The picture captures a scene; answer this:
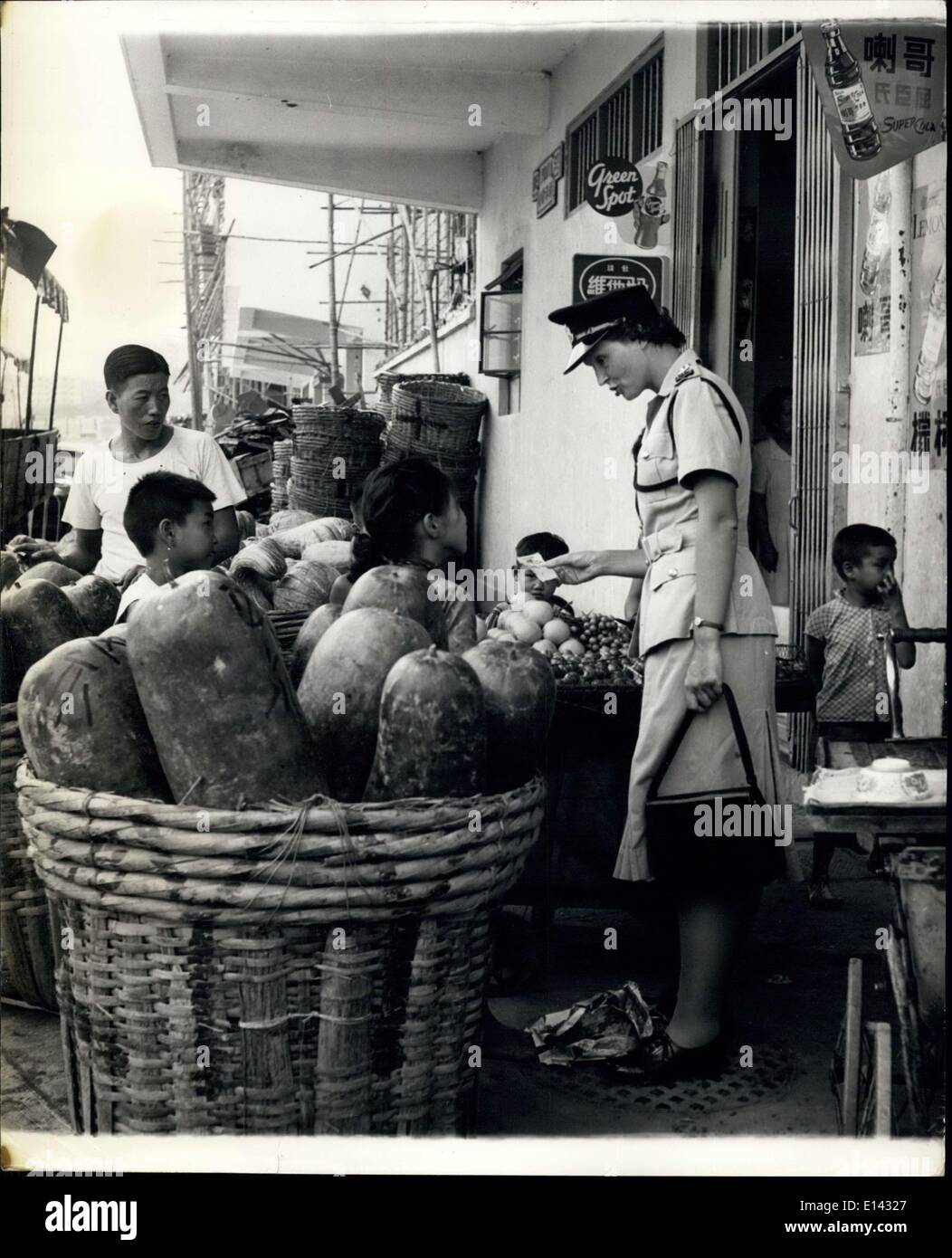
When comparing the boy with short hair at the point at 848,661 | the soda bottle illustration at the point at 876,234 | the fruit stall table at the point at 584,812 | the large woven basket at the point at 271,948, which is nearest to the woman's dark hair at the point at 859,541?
the boy with short hair at the point at 848,661

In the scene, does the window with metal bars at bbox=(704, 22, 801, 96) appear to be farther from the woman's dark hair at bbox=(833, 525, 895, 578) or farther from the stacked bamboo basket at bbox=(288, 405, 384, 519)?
the stacked bamboo basket at bbox=(288, 405, 384, 519)

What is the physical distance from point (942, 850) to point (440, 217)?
17.3 metres

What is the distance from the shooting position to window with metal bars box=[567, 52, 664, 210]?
7.48 m

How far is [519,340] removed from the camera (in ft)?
37.8

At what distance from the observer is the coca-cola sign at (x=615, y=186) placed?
705 cm

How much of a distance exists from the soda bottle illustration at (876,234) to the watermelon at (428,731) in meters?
3.01

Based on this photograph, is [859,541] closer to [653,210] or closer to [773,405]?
[773,405]

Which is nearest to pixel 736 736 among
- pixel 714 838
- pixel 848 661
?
pixel 714 838

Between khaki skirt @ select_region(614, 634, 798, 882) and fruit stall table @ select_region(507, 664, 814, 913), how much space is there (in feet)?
1.74

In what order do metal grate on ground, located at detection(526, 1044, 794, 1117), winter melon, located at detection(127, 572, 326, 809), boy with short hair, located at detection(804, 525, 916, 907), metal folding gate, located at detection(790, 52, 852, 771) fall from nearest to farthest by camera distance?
winter melon, located at detection(127, 572, 326, 809)
metal grate on ground, located at detection(526, 1044, 794, 1117)
boy with short hair, located at detection(804, 525, 916, 907)
metal folding gate, located at detection(790, 52, 852, 771)

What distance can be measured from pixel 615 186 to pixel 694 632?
440cm

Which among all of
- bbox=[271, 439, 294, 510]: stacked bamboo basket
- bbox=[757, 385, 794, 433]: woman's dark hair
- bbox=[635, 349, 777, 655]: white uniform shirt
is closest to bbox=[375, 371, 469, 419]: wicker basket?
bbox=[271, 439, 294, 510]: stacked bamboo basket

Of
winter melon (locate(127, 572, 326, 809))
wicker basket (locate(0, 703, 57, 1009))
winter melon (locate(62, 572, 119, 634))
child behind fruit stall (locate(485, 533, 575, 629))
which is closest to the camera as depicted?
winter melon (locate(127, 572, 326, 809))

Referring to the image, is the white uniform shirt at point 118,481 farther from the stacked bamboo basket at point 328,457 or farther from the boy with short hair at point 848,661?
the stacked bamboo basket at point 328,457
